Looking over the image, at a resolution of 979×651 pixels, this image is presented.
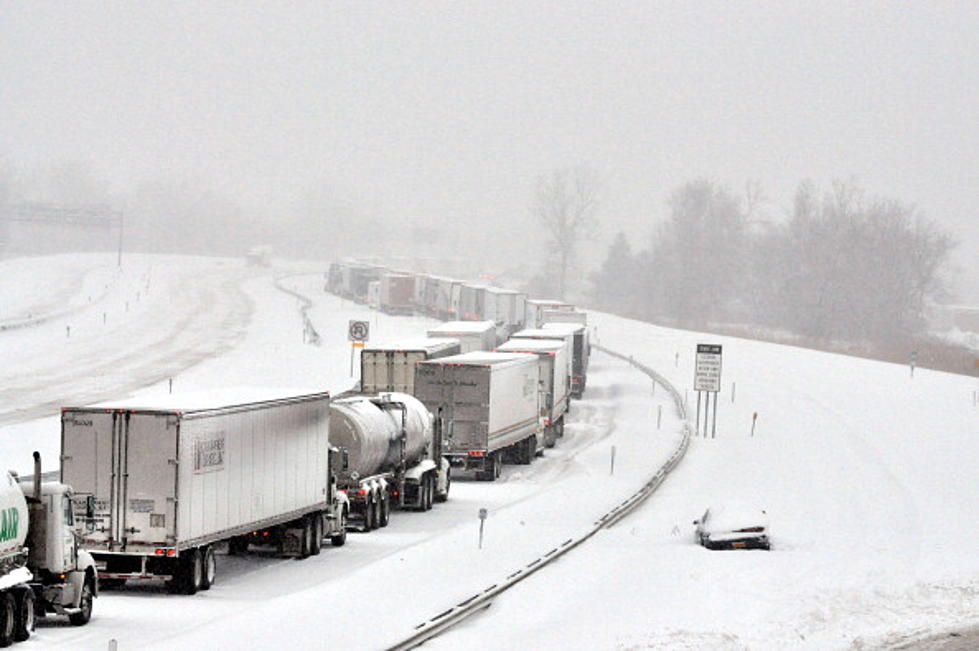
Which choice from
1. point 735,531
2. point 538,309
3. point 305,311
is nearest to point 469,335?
point 538,309

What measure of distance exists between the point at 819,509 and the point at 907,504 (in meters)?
3.92

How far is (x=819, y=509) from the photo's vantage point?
1640 inches

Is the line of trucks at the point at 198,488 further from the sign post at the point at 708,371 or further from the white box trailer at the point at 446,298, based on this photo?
the white box trailer at the point at 446,298

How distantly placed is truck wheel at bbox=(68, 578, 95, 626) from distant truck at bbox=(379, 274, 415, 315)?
341 feet

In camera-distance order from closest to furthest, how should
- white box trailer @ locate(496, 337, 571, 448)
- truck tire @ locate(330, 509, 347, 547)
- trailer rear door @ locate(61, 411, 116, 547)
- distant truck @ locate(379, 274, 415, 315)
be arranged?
1. trailer rear door @ locate(61, 411, 116, 547)
2. truck tire @ locate(330, 509, 347, 547)
3. white box trailer @ locate(496, 337, 571, 448)
4. distant truck @ locate(379, 274, 415, 315)

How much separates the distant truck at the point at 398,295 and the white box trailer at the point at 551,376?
63295 millimetres

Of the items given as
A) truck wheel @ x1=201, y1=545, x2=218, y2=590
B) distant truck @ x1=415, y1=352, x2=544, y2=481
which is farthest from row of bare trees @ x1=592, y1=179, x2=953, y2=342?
truck wheel @ x1=201, y1=545, x2=218, y2=590

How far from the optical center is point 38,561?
20.2 metres

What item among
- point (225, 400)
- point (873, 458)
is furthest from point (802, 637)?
point (873, 458)

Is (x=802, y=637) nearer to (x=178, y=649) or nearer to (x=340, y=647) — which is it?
(x=340, y=647)

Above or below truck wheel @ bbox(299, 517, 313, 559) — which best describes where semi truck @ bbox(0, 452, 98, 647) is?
above

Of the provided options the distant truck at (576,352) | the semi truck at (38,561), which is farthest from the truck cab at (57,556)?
the distant truck at (576,352)

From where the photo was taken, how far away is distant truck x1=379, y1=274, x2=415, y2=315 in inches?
4941

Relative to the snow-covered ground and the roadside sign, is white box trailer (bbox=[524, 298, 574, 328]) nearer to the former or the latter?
the snow-covered ground
